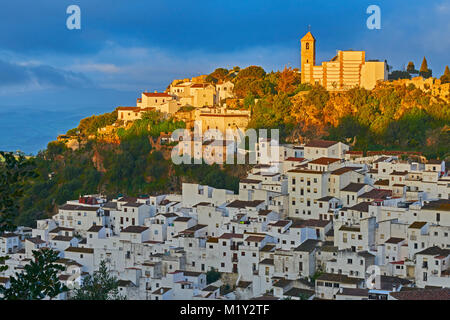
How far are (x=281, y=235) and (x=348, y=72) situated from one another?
511 inches

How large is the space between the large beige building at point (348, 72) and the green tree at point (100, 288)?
14.6 meters

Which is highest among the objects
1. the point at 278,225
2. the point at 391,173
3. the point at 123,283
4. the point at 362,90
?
the point at 362,90

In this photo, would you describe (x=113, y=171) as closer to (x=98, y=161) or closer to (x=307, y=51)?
(x=98, y=161)

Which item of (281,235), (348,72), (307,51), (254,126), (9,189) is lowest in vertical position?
(281,235)

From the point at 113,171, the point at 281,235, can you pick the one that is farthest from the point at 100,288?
the point at 113,171

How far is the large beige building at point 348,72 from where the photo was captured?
3167cm

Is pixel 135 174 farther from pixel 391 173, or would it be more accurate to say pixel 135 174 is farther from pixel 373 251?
pixel 373 251

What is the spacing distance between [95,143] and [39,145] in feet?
11.2

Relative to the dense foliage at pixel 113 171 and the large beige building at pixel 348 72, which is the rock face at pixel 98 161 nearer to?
the dense foliage at pixel 113 171

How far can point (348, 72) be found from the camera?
106ft

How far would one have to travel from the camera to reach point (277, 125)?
1204 inches

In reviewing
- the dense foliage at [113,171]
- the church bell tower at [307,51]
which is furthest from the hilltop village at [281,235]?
the church bell tower at [307,51]
